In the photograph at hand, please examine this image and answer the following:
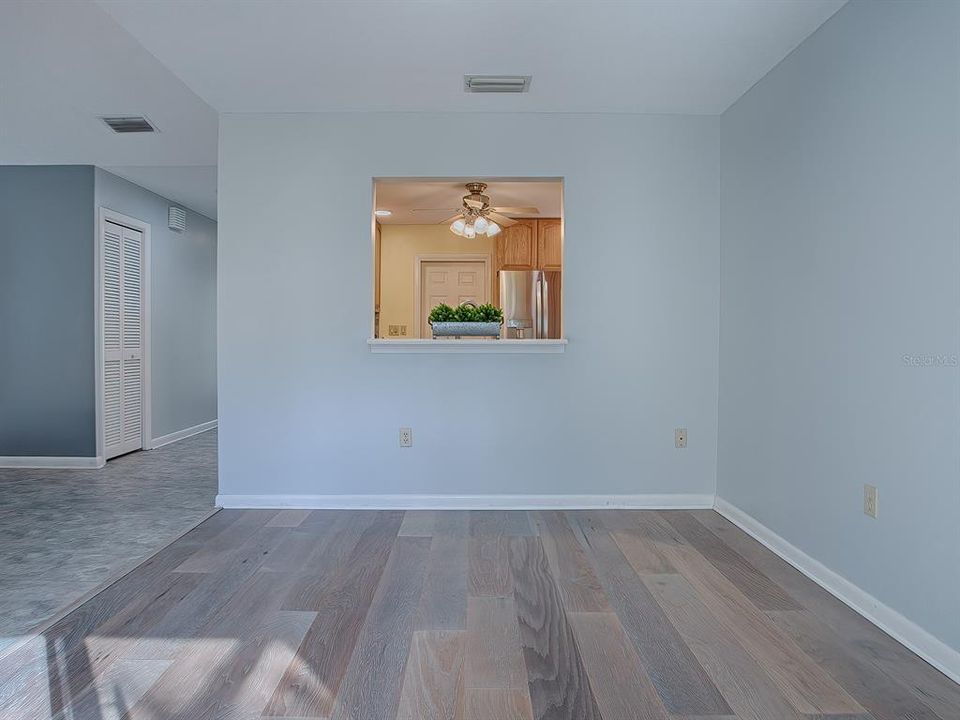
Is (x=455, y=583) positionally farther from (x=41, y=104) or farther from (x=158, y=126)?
(x=41, y=104)

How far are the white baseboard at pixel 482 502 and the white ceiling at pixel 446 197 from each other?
97.4 inches

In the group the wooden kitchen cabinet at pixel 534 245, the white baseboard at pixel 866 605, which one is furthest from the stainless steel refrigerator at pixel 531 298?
the white baseboard at pixel 866 605

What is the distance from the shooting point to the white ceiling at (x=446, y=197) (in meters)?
4.84

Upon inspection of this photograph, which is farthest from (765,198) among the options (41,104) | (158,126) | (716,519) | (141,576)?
(41,104)

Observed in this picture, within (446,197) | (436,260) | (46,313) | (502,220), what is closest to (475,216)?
(446,197)

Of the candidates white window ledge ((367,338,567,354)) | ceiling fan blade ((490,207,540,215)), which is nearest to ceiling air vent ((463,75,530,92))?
white window ledge ((367,338,567,354))

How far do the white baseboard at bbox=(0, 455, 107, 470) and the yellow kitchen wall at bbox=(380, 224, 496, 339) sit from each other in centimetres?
297

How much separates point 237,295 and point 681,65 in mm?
2632

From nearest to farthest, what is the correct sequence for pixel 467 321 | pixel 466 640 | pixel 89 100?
1. pixel 466 640
2. pixel 89 100
3. pixel 467 321

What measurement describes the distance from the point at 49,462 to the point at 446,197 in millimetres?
3927

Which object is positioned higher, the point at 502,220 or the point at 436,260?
the point at 502,220

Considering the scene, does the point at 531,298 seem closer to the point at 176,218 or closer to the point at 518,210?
the point at 518,210

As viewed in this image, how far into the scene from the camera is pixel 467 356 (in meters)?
3.36

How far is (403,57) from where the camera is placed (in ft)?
8.77
